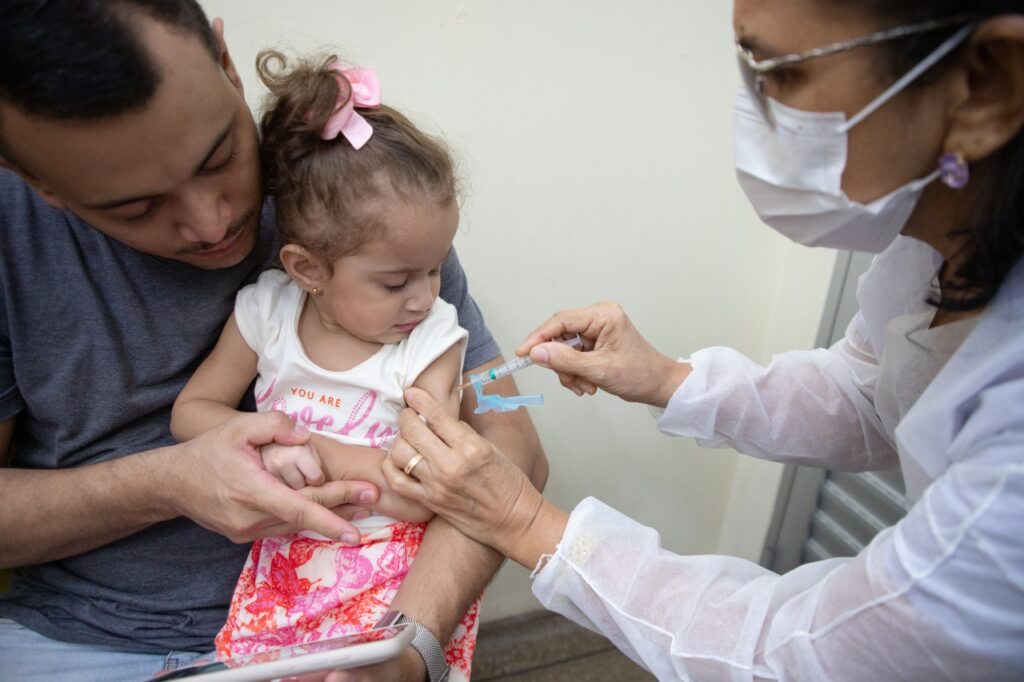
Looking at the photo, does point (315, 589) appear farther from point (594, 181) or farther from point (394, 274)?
point (594, 181)

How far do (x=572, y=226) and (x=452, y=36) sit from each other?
54 centimetres

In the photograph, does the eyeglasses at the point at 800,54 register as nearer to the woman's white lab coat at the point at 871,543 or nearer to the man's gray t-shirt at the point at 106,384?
the woman's white lab coat at the point at 871,543

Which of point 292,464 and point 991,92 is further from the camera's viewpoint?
point 292,464

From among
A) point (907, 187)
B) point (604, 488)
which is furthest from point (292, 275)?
point (604, 488)

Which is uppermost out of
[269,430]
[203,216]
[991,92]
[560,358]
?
[991,92]

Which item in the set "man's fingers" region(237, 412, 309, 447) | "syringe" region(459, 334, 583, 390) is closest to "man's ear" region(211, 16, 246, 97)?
"man's fingers" region(237, 412, 309, 447)

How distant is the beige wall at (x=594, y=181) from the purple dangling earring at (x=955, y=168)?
0.96 meters

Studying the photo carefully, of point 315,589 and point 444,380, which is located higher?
point 444,380

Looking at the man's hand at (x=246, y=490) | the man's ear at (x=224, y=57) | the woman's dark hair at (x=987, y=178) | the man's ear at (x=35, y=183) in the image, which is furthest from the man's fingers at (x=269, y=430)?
the woman's dark hair at (x=987, y=178)

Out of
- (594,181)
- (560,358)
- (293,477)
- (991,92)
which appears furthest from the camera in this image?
(594,181)

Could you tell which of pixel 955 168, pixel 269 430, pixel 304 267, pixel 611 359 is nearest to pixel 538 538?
pixel 611 359

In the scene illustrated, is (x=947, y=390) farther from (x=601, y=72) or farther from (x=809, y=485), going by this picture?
(x=809, y=485)

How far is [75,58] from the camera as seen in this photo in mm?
748

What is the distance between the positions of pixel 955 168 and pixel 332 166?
872 millimetres
